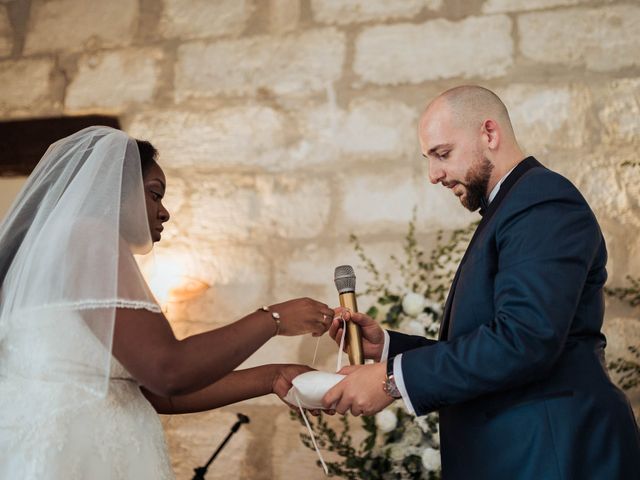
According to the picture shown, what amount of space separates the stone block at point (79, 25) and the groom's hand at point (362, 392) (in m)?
2.76

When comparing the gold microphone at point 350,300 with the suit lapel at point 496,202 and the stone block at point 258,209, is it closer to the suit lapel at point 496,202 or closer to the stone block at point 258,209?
the suit lapel at point 496,202

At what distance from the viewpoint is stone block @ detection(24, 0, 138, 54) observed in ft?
13.7

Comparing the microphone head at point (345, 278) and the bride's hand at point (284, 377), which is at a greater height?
the microphone head at point (345, 278)

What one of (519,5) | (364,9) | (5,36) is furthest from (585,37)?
(5,36)

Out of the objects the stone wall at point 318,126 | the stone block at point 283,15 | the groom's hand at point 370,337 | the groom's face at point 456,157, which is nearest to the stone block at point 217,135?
the stone wall at point 318,126

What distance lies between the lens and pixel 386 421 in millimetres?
2586

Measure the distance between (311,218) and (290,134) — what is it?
46cm

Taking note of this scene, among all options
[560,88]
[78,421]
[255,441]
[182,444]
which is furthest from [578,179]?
[78,421]

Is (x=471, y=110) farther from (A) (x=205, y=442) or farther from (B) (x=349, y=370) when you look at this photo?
(A) (x=205, y=442)

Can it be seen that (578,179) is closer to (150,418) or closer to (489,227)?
(489,227)

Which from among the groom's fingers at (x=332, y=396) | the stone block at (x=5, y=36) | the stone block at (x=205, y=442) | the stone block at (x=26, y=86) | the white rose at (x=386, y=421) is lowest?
the stone block at (x=205, y=442)

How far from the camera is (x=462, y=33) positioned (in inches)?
145

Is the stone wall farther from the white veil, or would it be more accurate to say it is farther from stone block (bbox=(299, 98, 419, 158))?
the white veil

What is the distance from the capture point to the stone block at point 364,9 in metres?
3.78
